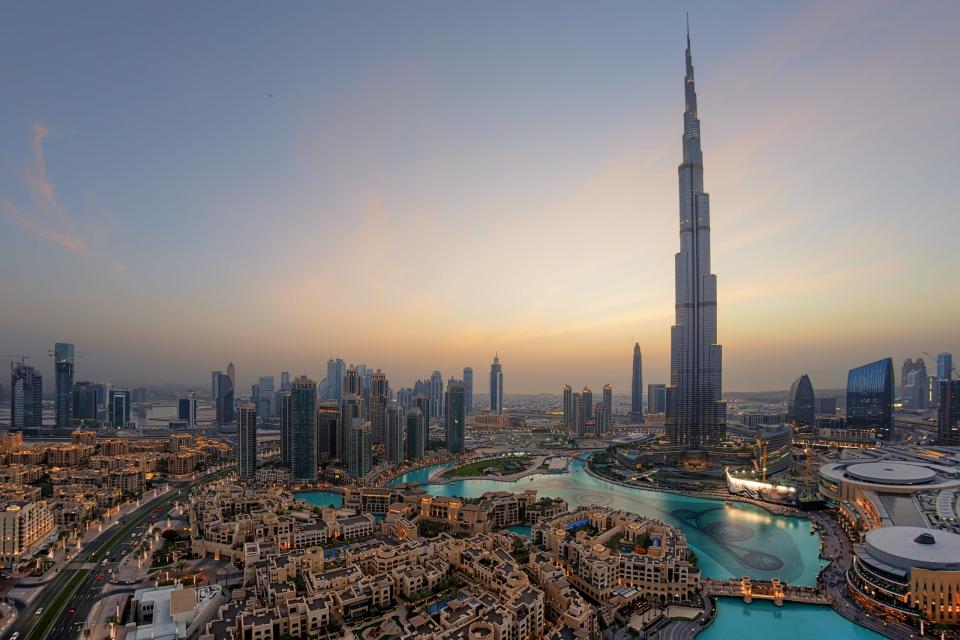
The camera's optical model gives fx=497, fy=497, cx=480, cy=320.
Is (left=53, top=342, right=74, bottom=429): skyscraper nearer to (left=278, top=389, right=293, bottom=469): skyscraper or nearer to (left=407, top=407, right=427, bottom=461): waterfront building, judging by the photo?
(left=278, top=389, right=293, bottom=469): skyscraper

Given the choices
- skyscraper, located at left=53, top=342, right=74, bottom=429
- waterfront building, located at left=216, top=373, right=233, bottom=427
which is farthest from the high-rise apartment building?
skyscraper, located at left=53, top=342, right=74, bottom=429

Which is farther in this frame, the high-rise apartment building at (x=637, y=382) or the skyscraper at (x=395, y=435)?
the high-rise apartment building at (x=637, y=382)

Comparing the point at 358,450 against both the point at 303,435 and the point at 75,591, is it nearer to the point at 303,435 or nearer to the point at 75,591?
the point at 303,435

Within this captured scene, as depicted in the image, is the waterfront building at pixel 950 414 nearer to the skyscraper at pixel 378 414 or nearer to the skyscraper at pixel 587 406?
the skyscraper at pixel 587 406

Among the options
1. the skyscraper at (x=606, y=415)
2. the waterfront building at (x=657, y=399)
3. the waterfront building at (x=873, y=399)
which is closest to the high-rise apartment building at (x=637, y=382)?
the waterfront building at (x=657, y=399)

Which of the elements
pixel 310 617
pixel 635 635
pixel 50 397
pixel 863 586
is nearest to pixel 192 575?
pixel 310 617
